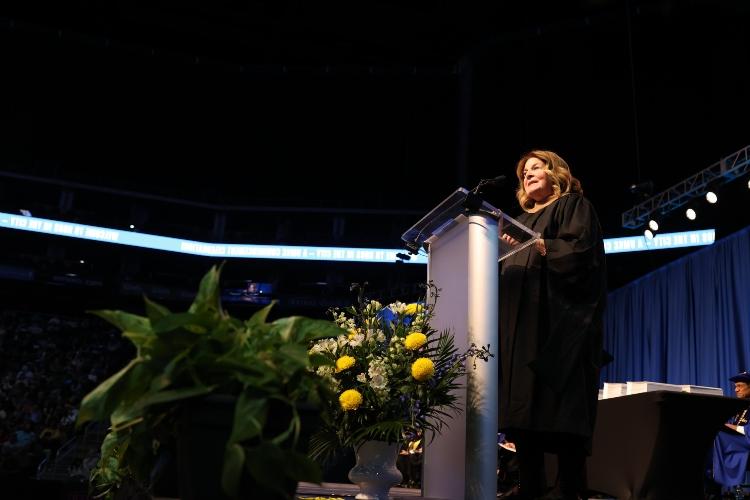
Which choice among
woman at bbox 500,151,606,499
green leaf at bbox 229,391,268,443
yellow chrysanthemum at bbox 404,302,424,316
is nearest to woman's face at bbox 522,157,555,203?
woman at bbox 500,151,606,499

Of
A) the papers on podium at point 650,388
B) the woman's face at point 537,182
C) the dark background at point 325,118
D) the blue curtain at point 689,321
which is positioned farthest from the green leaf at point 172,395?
the blue curtain at point 689,321

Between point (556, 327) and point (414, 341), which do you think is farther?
point (556, 327)

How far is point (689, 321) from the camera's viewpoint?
31.6ft

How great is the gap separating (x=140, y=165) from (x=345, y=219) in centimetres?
383

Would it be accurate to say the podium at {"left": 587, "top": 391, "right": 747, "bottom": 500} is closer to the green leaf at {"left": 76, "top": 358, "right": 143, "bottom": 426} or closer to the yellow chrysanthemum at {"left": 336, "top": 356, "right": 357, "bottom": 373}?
the yellow chrysanthemum at {"left": 336, "top": 356, "right": 357, "bottom": 373}

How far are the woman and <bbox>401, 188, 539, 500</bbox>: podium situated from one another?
86 millimetres

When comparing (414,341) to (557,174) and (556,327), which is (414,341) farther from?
(557,174)

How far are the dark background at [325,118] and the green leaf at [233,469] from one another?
24.4ft

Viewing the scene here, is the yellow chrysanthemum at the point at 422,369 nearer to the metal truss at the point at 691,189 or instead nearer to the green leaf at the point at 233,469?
the green leaf at the point at 233,469

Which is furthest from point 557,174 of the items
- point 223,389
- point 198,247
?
point 198,247

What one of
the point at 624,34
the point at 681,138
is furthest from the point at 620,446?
the point at 681,138

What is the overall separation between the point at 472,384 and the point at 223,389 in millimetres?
1086

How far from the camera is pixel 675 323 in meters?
9.83

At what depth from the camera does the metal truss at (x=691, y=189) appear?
22.5ft
